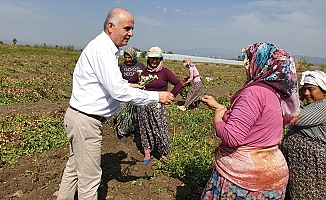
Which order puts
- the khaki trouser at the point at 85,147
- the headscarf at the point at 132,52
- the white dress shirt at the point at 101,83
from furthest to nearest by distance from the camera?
the headscarf at the point at 132,52, the khaki trouser at the point at 85,147, the white dress shirt at the point at 101,83

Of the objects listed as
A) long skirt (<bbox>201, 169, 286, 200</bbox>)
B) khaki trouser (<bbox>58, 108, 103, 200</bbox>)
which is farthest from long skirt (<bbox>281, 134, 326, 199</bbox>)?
khaki trouser (<bbox>58, 108, 103, 200</bbox>)

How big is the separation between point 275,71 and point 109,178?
2735 mm

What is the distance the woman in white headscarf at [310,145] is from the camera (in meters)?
2.35

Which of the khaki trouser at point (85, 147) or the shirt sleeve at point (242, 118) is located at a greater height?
the shirt sleeve at point (242, 118)

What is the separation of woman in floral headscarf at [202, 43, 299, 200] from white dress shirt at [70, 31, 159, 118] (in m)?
0.80

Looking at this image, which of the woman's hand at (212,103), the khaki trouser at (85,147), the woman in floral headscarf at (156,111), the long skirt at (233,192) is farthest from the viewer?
the woman in floral headscarf at (156,111)

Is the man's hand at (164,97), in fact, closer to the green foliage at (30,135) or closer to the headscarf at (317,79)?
the headscarf at (317,79)

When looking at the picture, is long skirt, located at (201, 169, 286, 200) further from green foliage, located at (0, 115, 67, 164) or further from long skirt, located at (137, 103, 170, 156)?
green foliage, located at (0, 115, 67, 164)

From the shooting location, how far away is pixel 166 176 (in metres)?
3.65

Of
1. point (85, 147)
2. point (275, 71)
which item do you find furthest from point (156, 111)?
point (275, 71)

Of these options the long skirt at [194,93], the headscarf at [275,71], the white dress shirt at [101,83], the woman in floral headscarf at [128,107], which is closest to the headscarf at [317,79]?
the headscarf at [275,71]

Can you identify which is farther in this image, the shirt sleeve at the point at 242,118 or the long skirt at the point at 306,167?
the long skirt at the point at 306,167

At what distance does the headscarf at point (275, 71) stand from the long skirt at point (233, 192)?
574mm

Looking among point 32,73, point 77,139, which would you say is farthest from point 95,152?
point 32,73
